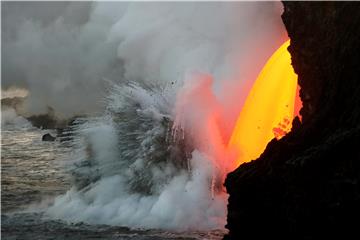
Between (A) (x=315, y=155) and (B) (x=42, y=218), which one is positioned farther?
(B) (x=42, y=218)

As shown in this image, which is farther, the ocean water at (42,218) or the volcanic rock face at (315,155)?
the ocean water at (42,218)

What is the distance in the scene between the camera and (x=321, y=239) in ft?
39.0

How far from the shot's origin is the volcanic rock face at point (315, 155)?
11.6 m

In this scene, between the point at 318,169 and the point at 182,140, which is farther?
the point at 182,140

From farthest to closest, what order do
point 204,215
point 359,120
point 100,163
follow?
point 100,163 → point 204,215 → point 359,120

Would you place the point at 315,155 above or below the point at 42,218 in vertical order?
below

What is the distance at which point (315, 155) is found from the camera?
11.9 m

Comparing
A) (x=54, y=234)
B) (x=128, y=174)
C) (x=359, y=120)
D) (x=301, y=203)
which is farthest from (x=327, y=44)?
(x=128, y=174)

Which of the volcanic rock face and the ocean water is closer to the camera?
the volcanic rock face

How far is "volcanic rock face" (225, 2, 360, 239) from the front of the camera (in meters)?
11.6

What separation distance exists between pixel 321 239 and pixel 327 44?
14.0ft

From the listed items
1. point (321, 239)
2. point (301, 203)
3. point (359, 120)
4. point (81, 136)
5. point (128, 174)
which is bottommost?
point (321, 239)

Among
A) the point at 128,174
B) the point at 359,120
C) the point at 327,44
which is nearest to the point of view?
the point at 359,120

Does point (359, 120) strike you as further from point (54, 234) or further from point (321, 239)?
point (54, 234)
